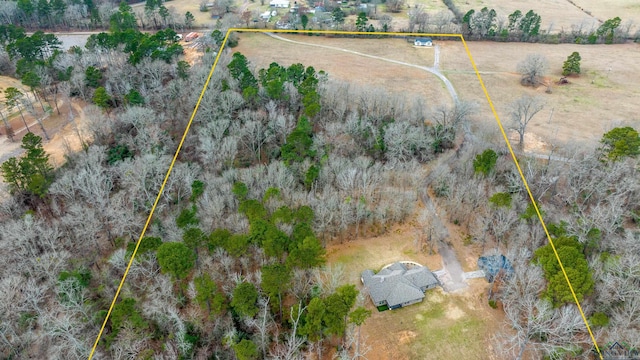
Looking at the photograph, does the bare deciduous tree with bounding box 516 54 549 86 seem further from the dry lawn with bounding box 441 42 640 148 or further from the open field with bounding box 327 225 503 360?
the open field with bounding box 327 225 503 360

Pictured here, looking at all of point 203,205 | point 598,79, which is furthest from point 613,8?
point 203,205

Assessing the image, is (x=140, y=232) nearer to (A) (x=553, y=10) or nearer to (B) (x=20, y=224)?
(B) (x=20, y=224)

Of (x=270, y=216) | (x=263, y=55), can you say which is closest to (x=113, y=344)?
(x=270, y=216)

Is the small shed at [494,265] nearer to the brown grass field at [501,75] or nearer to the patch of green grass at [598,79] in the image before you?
the brown grass field at [501,75]

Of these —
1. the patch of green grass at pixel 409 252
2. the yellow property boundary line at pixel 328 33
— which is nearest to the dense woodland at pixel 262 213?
the yellow property boundary line at pixel 328 33

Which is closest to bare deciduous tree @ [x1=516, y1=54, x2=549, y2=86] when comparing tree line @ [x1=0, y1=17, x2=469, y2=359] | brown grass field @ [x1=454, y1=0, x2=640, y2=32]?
tree line @ [x1=0, y1=17, x2=469, y2=359]

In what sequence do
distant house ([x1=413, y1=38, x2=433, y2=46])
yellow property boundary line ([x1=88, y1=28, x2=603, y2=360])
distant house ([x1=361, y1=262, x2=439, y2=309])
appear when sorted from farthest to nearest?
distant house ([x1=413, y1=38, x2=433, y2=46]) < distant house ([x1=361, y1=262, x2=439, y2=309]) < yellow property boundary line ([x1=88, y1=28, x2=603, y2=360])
